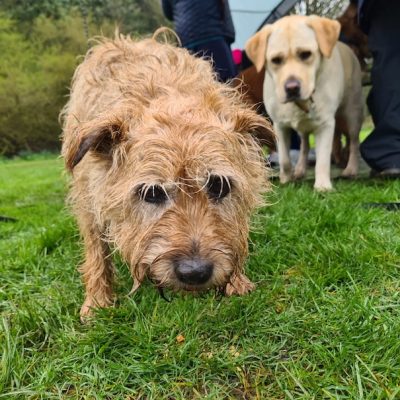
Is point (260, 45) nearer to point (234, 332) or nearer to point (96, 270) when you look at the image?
point (96, 270)

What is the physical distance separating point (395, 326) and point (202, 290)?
2.87 feet

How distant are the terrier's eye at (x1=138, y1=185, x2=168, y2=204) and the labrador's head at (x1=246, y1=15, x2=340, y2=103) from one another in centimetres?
312

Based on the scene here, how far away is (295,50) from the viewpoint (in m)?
5.21

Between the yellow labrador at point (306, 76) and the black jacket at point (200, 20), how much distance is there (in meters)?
0.49

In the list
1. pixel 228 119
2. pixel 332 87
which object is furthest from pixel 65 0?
pixel 228 119

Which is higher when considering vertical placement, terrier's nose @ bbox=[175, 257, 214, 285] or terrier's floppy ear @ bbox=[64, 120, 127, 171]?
terrier's floppy ear @ bbox=[64, 120, 127, 171]

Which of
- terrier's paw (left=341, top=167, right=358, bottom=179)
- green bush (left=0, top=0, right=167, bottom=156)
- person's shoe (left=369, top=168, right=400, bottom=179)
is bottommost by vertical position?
green bush (left=0, top=0, right=167, bottom=156)

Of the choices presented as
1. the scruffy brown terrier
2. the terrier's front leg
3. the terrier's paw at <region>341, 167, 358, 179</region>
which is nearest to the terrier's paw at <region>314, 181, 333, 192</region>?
the terrier's paw at <region>341, 167, 358, 179</region>

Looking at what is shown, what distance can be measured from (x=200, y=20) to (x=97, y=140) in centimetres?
301

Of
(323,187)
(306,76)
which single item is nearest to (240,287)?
(323,187)

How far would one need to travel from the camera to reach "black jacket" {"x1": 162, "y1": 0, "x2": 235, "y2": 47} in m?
5.00

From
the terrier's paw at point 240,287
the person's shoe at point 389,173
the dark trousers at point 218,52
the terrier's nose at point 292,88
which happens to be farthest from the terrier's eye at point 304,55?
the terrier's paw at point 240,287

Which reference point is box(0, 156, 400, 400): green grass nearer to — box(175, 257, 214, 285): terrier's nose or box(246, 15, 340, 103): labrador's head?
box(175, 257, 214, 285): terrier's nose

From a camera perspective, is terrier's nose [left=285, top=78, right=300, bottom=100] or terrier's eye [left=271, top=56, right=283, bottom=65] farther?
terrier's eye [left=271, top=56, right=283, bottom=65]
